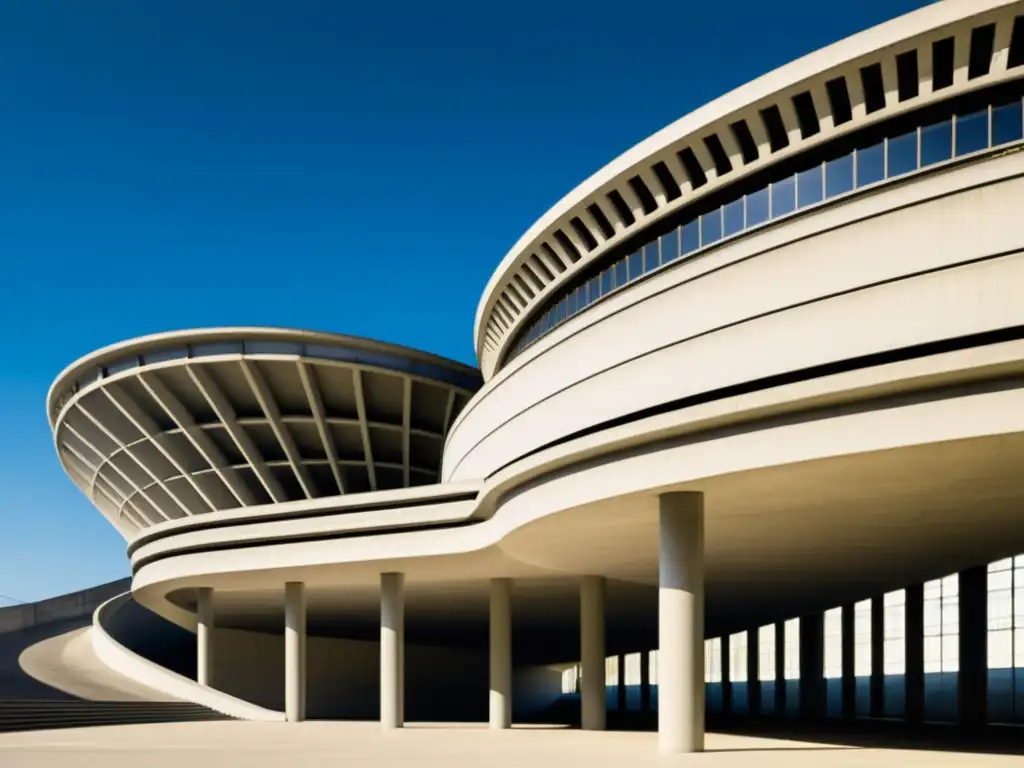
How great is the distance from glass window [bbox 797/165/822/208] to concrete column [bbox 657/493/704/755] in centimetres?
657

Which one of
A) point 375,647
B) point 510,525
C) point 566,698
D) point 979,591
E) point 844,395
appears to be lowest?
point 566,698

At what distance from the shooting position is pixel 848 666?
39.5 meters

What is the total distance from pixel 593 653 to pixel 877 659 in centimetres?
1431

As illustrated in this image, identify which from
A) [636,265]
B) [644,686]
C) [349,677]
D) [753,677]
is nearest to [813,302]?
[636,265]

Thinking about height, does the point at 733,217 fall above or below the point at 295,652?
above

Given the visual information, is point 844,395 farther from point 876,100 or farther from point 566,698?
point 566,698

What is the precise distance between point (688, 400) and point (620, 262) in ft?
25.7

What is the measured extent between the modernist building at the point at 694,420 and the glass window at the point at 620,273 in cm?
23

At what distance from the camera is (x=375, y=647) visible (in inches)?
2063

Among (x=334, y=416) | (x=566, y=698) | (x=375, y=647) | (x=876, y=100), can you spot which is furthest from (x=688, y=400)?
(x=566, y=698)

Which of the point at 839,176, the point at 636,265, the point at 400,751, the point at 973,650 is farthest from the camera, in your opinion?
the point at 973,650

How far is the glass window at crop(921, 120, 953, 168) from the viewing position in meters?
19.2

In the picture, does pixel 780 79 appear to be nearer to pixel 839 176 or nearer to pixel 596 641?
pixel 839 176

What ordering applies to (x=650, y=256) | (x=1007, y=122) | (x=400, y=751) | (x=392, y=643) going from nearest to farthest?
(x=1007, y=122) → (x=400, y=751) → (x=650, y=256) → (x=392, y=643)
